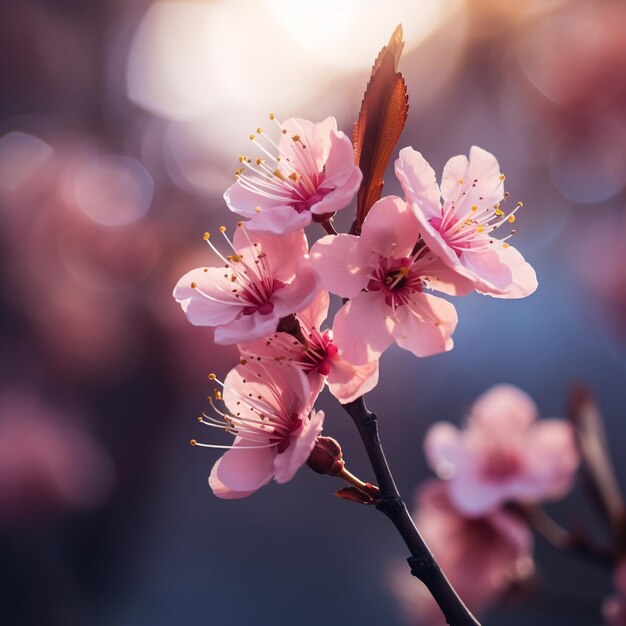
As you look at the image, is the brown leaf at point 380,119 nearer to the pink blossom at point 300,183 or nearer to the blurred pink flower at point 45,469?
the pink blossom at point 300,183

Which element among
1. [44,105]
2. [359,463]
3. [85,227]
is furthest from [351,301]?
[359,463]

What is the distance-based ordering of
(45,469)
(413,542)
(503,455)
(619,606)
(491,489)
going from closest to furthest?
(413,542), (619,606), (491,489), (503,455), (45,469)

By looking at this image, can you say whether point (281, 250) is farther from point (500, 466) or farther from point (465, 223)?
point (500, 466)

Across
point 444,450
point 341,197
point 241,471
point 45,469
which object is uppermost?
point 341,197

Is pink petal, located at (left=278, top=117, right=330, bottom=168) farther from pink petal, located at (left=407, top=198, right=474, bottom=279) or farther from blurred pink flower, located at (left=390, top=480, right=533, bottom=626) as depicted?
blurred pink flower, located at (left=390, top=480, right=533, bottom=626)

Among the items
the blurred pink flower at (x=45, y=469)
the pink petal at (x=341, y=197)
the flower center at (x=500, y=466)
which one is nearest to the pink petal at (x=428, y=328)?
the pink petal at (x=341, y=197)

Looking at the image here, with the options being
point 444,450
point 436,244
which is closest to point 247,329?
point 436,244
